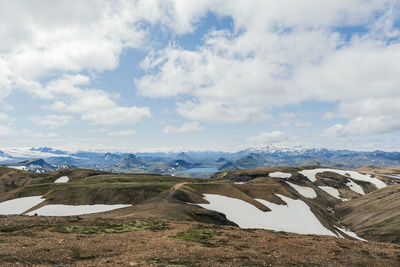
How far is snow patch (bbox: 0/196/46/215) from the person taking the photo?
7644cm

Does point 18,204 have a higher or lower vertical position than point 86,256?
lower

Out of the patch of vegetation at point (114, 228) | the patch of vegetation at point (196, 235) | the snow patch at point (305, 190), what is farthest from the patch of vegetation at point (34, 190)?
the snow patch at point (305, 190)

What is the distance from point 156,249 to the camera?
24219 mm

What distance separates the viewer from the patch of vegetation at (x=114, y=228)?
31469 mm

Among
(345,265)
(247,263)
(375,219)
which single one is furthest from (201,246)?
(375,219)

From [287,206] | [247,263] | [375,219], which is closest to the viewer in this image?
[247,263]

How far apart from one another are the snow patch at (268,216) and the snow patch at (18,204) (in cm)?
5752

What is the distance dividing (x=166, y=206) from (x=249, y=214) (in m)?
26.2

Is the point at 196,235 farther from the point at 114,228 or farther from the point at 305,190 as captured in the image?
the point at 305,190

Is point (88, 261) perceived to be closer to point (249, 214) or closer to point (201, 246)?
point (201, 246)

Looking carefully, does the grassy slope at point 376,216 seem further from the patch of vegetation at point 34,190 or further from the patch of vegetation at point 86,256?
the patch of vegetation at point 34,190

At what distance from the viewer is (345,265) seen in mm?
25156

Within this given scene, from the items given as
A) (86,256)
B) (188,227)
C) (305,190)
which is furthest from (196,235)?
(305,190)

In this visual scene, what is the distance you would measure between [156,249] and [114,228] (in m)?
13.3
